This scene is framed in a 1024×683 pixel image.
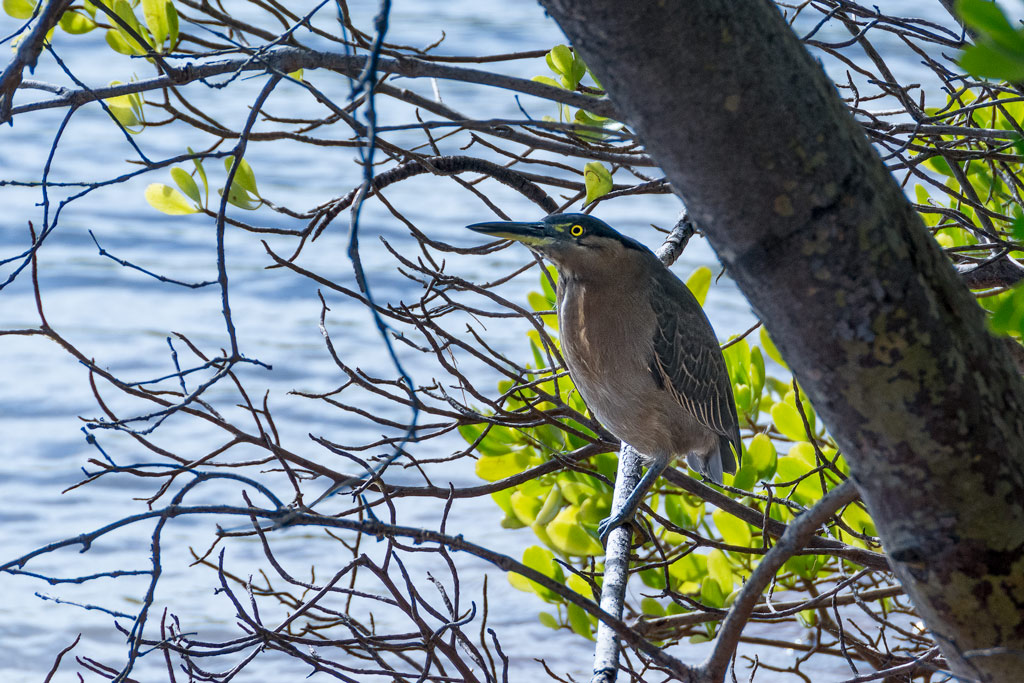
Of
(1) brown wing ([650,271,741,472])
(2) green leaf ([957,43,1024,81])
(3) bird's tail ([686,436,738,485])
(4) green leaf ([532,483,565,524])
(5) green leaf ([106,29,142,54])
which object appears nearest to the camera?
(2) green leaf ([957,43,1024,81])

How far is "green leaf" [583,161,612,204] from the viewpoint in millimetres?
1560

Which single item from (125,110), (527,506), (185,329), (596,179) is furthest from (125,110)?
(185,329)

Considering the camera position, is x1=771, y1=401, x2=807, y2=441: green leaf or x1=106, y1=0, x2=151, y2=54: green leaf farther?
x1=771, y1=401, x2=807, y2=441: green leaf

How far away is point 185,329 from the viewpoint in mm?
5000

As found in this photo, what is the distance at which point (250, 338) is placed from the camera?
488cm

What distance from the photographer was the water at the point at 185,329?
3.63 metres

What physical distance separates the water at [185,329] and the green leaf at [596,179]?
187cm

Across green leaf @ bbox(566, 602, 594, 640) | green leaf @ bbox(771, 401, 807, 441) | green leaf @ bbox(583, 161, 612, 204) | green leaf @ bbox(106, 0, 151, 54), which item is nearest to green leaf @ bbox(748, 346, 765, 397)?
green leaf @ bbox(771, 401, 807, 441)

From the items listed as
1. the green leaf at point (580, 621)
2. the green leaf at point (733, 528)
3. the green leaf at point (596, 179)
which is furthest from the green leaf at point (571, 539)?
the green leaf at point (596, 179)

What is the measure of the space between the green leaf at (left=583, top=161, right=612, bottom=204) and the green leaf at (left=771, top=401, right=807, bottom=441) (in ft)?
2.53

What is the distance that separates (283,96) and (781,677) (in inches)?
201

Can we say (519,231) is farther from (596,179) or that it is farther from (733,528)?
(733,528)

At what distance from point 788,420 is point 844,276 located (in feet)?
4.89

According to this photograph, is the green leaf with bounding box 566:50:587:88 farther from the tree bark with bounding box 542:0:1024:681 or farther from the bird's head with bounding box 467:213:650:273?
the tree bark with bounding box 542:0:1024:681
